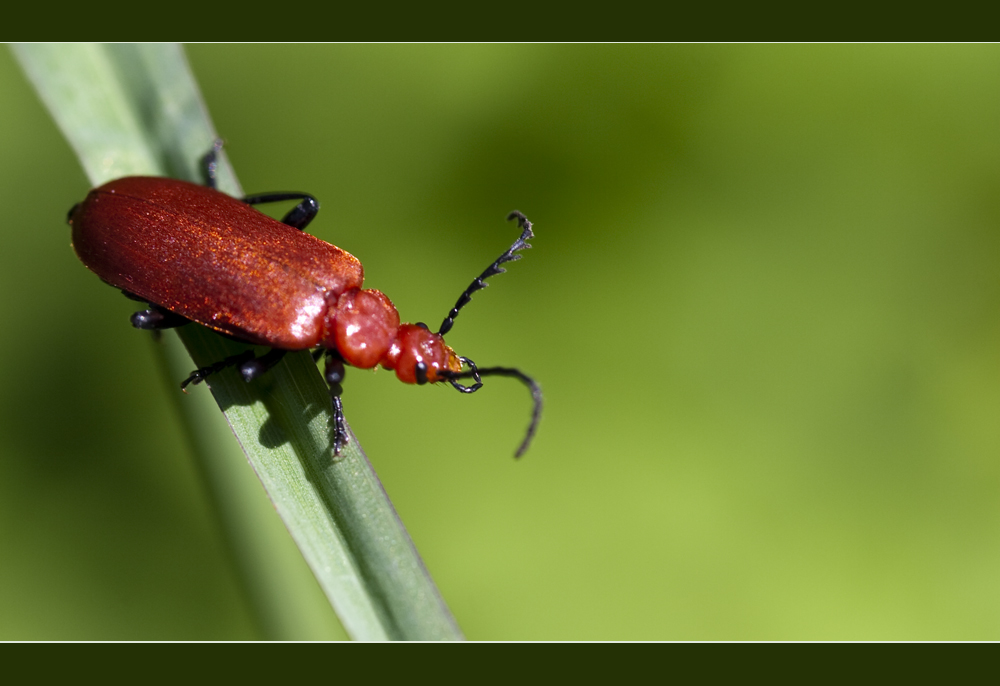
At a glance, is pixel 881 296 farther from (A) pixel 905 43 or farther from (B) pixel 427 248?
(B) pixel 427 248

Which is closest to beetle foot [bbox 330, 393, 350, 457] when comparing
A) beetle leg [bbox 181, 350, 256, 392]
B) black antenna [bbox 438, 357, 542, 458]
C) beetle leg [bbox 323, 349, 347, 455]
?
beetle leg [bbox 323, 349, 347, 455]

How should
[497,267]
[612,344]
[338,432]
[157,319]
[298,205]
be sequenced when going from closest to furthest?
1. [338,432]
2. [157,319]
3. [497,267]
4. [298,205]
5. [612,344]

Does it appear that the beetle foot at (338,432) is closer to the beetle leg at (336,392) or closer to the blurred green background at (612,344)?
the beetle leg at (336,392)

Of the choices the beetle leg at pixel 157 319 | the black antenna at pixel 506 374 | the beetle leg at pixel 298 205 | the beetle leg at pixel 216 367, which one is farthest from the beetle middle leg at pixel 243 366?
the beetle leg at pixel 298 205

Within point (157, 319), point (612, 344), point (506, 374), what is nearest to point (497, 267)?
point (506, 374)

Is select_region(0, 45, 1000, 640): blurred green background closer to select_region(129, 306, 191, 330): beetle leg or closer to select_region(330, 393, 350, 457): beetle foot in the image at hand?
select_region(129, 306, 191, 330): beetle leg

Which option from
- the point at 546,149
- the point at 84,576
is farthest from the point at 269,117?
the point at 84,576

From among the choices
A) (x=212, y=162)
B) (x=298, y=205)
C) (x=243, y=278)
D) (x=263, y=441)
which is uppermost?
(x=212, y=162)

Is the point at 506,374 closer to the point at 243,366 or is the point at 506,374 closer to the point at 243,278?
the point at 243,366
